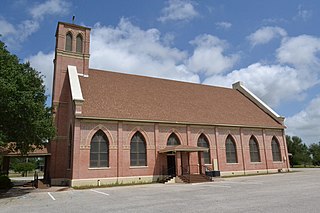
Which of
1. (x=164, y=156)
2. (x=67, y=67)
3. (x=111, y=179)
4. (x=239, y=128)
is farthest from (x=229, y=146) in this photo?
(x=67, y=67)

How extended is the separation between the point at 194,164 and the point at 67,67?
54.3ft

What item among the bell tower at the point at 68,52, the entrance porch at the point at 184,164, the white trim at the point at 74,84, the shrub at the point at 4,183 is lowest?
the shrub at the point at 4,183

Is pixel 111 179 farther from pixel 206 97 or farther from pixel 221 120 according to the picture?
pixel 206 97

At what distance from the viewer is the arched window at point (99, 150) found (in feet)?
77.0

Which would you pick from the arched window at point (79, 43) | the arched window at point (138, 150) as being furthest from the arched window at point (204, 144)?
the arched window at point (79, 43)

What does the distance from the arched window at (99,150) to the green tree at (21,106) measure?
4523 mm

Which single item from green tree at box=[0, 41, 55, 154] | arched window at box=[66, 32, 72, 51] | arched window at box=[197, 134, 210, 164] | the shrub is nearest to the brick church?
arched window at box=[66, 32, 72, 51]

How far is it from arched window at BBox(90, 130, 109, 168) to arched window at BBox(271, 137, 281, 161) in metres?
21.1

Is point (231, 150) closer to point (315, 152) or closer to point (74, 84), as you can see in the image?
point (74, 84)

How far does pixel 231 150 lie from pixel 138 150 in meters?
11.3

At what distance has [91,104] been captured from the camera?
2495cm

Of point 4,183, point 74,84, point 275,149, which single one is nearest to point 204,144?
point 275,149

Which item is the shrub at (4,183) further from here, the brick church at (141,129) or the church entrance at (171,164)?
the church entrance at (171,164)

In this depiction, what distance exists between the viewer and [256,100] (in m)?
38.2
